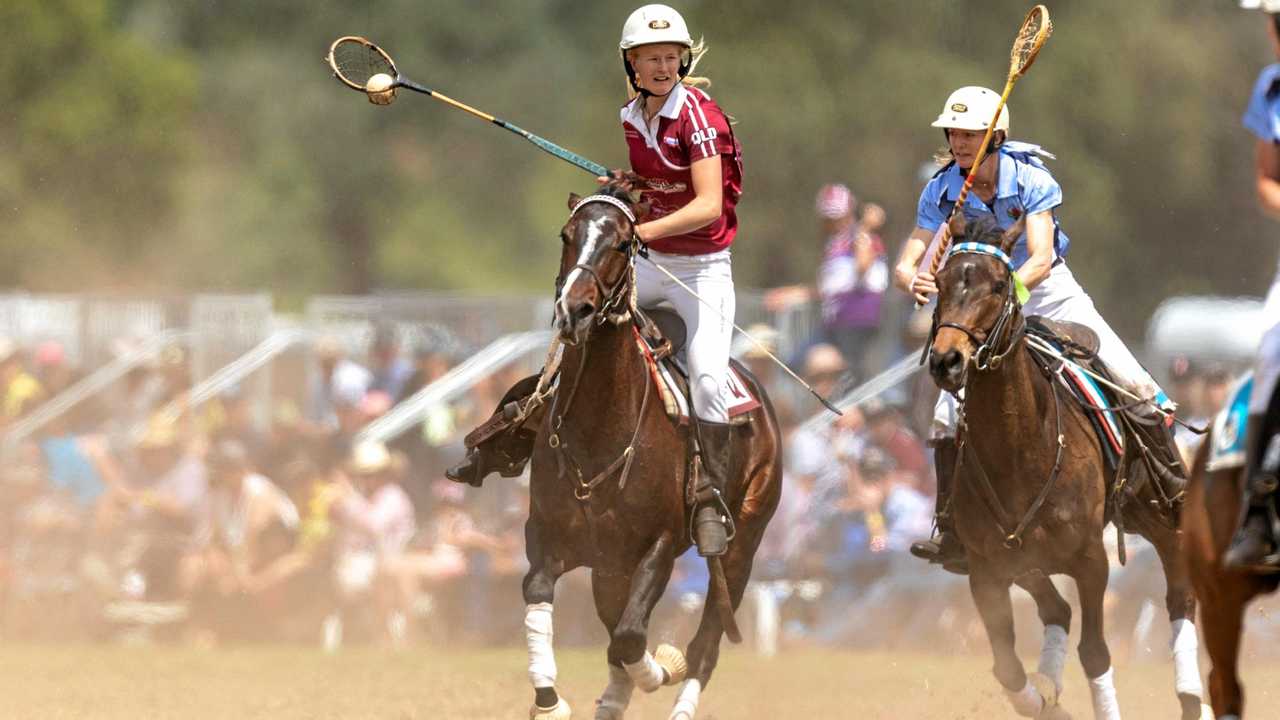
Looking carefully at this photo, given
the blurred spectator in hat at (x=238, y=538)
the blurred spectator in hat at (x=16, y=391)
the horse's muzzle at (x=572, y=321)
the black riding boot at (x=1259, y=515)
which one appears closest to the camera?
the black riding boot at (x=1259, y=515)

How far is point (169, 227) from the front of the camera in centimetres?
3825

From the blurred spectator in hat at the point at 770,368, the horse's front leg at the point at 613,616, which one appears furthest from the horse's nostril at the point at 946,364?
the blurred spectator in hat at the point at 770,368

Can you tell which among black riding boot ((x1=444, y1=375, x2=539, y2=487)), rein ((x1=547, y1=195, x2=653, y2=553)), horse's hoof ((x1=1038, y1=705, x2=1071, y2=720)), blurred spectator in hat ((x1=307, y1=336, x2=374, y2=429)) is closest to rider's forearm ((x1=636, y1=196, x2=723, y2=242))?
rein ((x1=547, y1=195, x2=653, y2=553))

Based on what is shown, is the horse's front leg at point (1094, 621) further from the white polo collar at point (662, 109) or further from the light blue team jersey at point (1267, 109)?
the light blue team jersey at point (1267, 109)

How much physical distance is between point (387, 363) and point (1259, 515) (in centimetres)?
1358

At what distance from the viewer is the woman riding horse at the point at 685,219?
9.74 meters

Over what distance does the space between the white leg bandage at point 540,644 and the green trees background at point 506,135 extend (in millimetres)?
18856

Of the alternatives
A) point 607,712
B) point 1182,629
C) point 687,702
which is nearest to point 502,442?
point 607,712

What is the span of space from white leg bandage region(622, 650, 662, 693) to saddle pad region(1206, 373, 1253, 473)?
3094 millimetres

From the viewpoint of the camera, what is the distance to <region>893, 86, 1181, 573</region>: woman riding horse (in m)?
10.3

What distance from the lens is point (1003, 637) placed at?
10.1 meters

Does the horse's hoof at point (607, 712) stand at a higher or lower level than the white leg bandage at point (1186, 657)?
lower

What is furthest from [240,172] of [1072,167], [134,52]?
[1072,167]

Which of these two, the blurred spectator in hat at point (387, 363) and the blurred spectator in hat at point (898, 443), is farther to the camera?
the blurred spectator in hat at point (387, 363)
